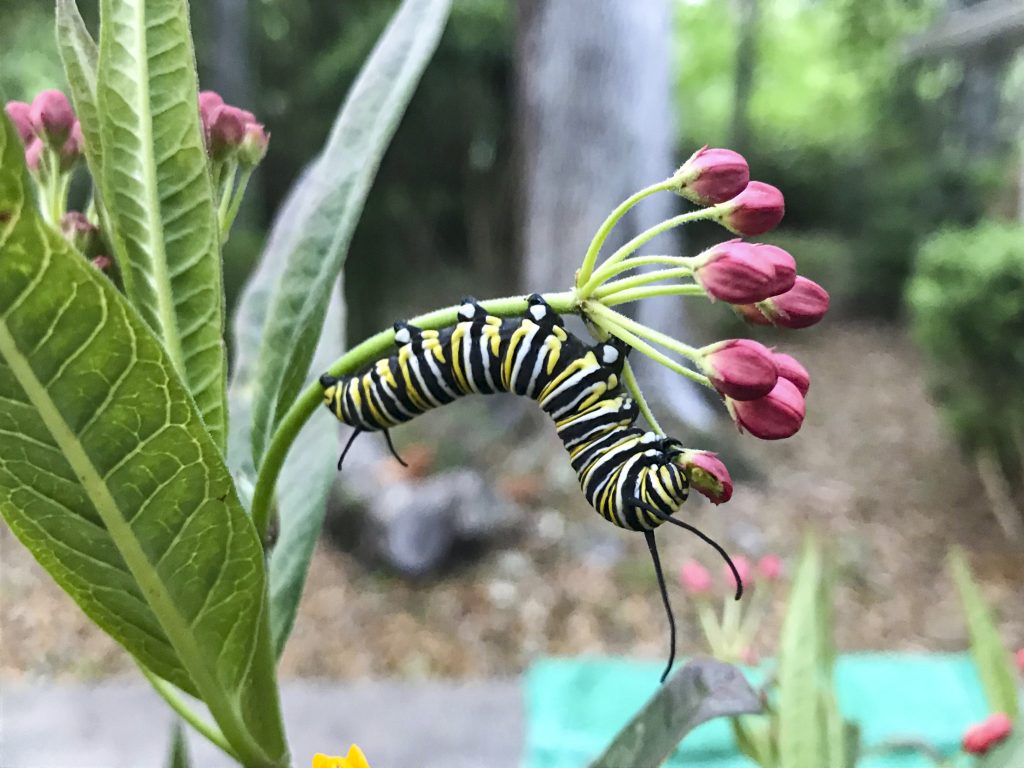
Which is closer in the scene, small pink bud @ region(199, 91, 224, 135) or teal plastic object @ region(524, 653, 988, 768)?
small pink bud @ region(199, 91, 224, 135)

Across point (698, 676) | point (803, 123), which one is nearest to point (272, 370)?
point (698, 676)

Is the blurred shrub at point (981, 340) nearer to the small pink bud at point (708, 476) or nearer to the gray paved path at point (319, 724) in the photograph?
the gray paved path at point (319, 724)

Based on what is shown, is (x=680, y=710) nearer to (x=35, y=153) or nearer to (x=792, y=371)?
(x=792, y=371)

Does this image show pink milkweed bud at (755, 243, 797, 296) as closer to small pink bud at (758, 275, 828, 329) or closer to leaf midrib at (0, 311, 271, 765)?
small pink bud at (758, 275, 828, 329)

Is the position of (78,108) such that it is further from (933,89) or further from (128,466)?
(933,89)

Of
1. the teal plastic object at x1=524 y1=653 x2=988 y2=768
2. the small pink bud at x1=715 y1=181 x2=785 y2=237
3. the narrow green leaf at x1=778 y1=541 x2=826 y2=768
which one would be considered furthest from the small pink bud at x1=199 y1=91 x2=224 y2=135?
the teal plastic object at x1=524 y1=653 x2=988 y2=768

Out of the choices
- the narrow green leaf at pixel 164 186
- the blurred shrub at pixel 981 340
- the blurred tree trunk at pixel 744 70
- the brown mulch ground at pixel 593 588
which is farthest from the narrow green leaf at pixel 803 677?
the blurred tree trunk at pixel 744 70
